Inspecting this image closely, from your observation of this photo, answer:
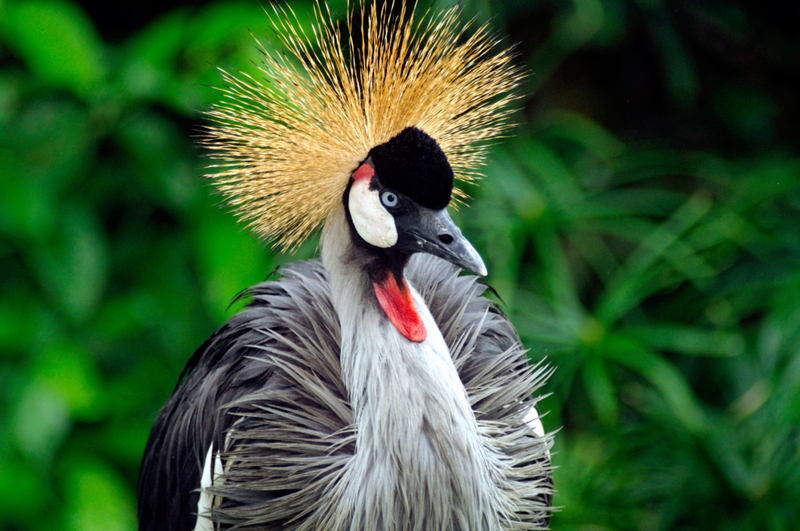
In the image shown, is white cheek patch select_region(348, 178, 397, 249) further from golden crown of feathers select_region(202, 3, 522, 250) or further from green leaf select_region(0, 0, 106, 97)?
green leaf select_region(0, 0, 106, 97)

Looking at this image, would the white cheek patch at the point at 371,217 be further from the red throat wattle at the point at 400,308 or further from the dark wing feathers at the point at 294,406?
the dark wing feathers at the point at 294,406

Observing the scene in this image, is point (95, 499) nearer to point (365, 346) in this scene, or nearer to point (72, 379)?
point (72, 379)

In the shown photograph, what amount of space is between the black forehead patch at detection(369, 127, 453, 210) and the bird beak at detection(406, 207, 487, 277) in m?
0.02

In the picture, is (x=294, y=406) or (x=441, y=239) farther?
(x=294, y=406)

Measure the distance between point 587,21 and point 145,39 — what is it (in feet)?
4.35

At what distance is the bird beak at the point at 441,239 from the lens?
98 cm

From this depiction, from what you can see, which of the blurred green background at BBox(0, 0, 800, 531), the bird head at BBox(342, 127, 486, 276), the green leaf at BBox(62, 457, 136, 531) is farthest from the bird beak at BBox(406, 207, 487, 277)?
the green leaf at BBox(62, 457, 136, 531)

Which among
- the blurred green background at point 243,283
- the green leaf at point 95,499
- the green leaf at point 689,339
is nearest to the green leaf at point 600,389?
the blurred green background at point 243,283

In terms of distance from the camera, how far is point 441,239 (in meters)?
1.00

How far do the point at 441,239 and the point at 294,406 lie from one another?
0.35 meters

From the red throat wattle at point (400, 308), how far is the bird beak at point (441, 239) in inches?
3.0

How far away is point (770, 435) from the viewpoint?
6.11 feet

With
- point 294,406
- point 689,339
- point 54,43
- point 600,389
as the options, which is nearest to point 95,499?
point 294,406

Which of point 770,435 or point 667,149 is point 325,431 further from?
point 667,149
